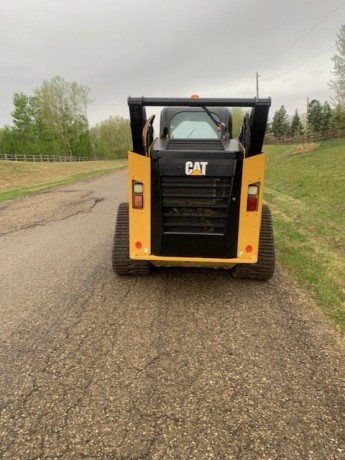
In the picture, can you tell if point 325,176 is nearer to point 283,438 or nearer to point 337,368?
point 337,368

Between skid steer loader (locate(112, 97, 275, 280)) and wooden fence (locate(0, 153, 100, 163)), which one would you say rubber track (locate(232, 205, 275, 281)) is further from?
wooden fence (locate(0, 153, 100, 163))

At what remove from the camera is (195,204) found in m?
3.75

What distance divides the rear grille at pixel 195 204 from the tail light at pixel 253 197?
0.78 ft

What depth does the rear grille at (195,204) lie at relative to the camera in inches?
145

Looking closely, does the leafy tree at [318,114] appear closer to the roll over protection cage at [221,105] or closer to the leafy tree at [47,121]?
the leafy tree at [47,121]

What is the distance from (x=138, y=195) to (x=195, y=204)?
65 centimetres

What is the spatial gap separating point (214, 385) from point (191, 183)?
2044 mm

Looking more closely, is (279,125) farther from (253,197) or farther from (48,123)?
(253,197)

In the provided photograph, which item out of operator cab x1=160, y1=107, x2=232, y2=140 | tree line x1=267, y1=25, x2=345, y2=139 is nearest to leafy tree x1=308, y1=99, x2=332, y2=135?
tree line x1=267, y1=25, x2=345, y2=139

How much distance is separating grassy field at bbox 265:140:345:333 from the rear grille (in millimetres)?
1520

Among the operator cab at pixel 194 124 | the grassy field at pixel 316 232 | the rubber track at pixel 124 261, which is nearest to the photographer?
the grassy field at pixel 316 232

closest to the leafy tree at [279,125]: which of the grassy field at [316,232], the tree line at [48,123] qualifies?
the tree line at [48,123]

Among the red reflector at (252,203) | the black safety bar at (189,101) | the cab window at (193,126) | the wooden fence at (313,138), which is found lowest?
the red reflector at (252,203)

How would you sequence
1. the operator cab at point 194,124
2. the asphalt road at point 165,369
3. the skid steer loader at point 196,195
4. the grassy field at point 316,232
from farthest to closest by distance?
the operator cab at point 194,124, the grassy field at point 316,232, the skid steer loader at point 196,195, the asphalt road at point 165,369
